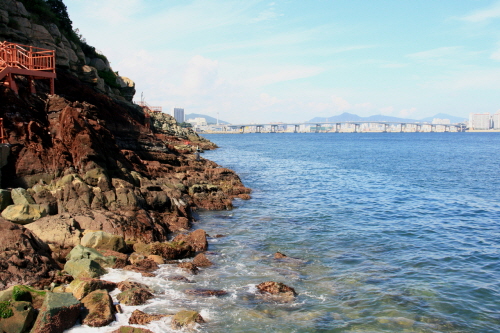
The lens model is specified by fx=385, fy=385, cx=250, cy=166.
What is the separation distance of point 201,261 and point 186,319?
5172 mm

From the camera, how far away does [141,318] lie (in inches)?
415

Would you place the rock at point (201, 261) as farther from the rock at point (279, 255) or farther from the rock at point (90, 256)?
the rock at point (90, 256)

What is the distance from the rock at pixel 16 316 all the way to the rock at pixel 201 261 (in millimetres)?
6758

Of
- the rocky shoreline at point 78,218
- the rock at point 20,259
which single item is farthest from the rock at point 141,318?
the rock at point 20,259

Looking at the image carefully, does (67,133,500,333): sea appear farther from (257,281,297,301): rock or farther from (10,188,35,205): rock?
(10,188,35,205): rock

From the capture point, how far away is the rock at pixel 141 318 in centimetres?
1042

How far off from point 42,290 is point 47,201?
715 centimetres

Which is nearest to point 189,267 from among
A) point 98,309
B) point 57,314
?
point 98,309

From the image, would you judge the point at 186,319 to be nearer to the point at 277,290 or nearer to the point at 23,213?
the point at 277,290

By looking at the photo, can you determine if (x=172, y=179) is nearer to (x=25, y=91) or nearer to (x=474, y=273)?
(x=25, y=91)

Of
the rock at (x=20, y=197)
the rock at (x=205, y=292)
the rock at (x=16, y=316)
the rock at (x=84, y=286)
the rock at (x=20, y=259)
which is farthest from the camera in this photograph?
the rock at (x=20, y=197)

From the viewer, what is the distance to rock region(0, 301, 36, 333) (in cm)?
936

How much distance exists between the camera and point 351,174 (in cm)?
4806

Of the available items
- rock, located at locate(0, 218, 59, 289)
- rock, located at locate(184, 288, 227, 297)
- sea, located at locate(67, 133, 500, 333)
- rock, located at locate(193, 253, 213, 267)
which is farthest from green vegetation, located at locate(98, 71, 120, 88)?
rock, located at locate(184, 288, 227, 297)
